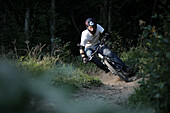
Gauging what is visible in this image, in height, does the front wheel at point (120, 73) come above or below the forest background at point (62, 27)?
below

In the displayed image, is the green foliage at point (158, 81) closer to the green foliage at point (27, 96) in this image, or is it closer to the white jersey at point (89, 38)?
the green foliage at point (27, 96)

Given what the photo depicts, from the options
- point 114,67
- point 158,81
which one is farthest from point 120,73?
point 158,81

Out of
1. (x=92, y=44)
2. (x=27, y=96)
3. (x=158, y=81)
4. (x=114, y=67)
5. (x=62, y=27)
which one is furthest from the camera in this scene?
(x=62, y=27)

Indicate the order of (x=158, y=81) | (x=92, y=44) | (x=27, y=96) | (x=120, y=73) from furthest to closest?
(x=92, y=44), (x=120, y=73), (x=158, y=81), (x=27, y=96)

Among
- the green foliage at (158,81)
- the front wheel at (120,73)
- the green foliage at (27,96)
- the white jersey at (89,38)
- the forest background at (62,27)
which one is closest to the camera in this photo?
the green foliage at (27,96)

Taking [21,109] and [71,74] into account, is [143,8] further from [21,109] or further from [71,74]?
[21,109]

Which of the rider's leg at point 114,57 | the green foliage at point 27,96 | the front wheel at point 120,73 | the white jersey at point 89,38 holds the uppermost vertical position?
the green foliage at point 27,96

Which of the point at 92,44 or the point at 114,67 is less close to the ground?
the point at 92,44

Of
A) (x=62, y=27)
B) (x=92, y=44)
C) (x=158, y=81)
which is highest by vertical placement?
(x=62, y=27)

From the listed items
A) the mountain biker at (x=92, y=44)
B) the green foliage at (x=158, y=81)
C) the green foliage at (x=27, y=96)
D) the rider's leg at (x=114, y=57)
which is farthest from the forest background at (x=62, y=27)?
the green foliage at (x=27, y=96)

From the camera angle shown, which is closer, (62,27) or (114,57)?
(114,57)

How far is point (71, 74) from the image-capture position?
20.1ft

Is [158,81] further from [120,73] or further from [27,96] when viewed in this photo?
[120,73]

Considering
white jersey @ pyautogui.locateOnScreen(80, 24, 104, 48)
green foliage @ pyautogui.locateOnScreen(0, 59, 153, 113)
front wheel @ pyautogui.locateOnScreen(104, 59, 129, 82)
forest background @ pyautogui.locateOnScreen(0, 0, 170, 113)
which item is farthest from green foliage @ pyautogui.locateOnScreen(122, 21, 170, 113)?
white jersey @ pyautogui.locateOnScreen(80, 24, 104, 48)
